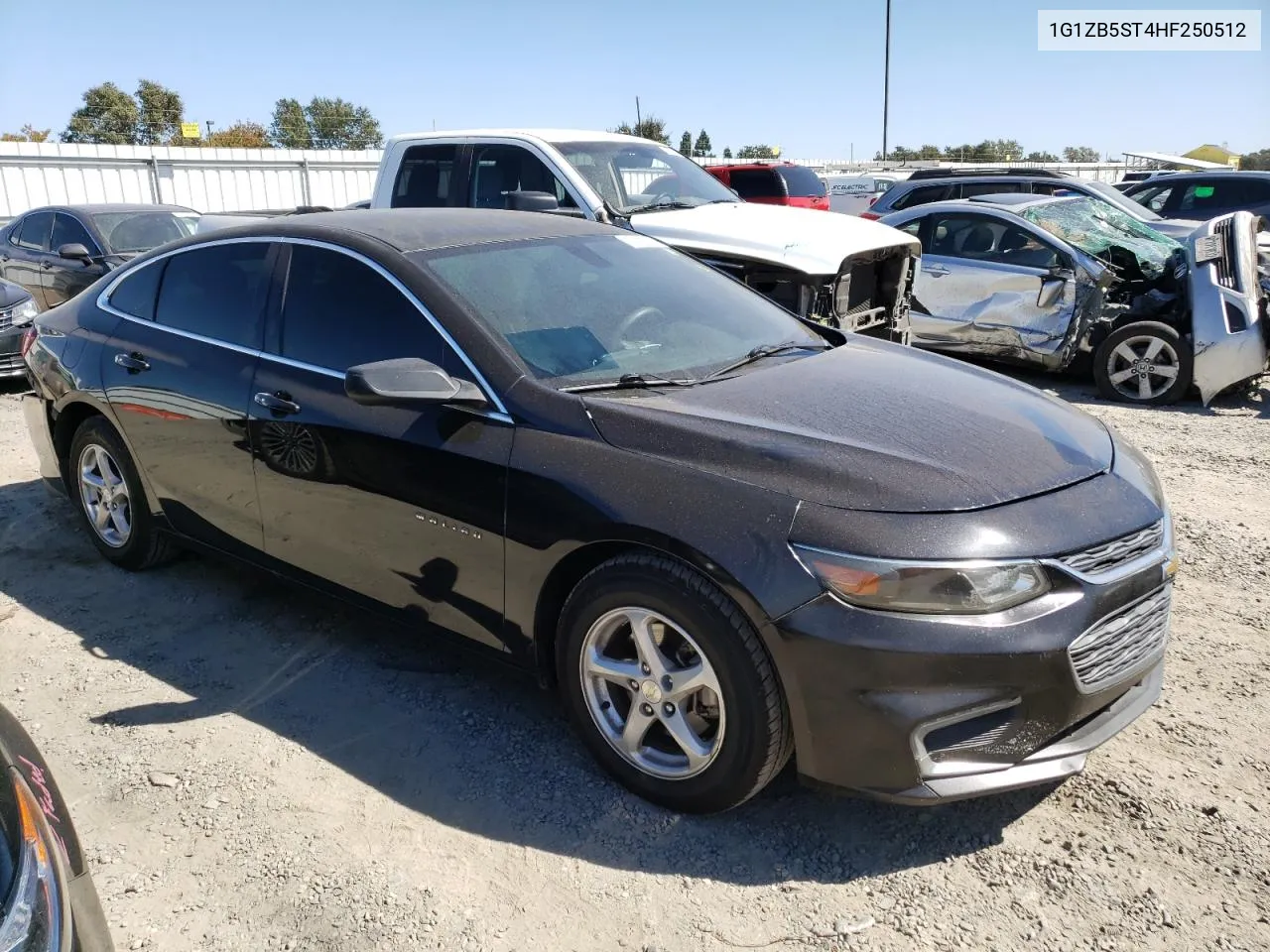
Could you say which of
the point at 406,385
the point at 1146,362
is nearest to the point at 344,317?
the point at 406,385

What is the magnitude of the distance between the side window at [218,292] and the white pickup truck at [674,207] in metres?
2.89

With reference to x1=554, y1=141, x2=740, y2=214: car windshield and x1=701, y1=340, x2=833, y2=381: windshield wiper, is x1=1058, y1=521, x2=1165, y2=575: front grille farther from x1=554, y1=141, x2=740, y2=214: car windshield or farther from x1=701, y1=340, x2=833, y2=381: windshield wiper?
x1=554, y1=141, x2=740, y2=214: car windshield

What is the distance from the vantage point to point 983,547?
248cm

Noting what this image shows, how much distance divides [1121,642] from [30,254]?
11693 mm

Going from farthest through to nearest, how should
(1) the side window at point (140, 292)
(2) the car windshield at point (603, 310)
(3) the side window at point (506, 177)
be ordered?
1. (3) the side window at point (506, 177)
2. (1) the side window at point (140, 292)
3. (2) the car windshield at point (603, 310)

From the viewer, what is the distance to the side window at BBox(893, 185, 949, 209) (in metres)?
12.6

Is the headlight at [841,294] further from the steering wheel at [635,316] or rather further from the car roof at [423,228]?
the steering wheel at [635,316]

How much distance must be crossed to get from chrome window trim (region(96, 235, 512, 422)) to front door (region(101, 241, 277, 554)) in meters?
0.01

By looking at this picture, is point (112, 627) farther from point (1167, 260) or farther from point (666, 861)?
point (1167, 260)

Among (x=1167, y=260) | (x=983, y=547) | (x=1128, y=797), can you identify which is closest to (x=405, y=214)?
(x=983, y=547)

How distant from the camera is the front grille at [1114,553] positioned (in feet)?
8.44

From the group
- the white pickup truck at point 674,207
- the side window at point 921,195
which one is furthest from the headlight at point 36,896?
the side window at point 921,195

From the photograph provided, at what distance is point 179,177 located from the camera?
69.2 ft

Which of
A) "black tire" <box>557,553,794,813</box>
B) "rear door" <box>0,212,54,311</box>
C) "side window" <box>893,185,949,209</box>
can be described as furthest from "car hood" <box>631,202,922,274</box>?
"rear door" <box>0,212,54,311</box>
